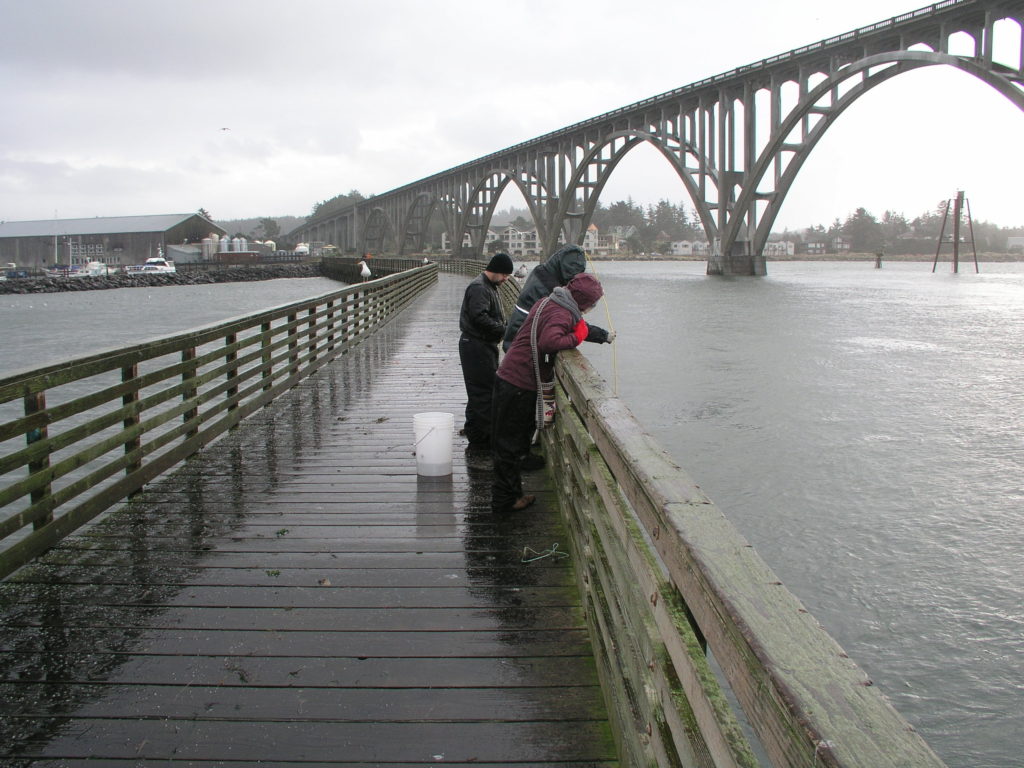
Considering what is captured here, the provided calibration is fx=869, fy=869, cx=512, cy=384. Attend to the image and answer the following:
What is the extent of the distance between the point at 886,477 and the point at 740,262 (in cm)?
4431

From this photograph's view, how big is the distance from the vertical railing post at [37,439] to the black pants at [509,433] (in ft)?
7.76

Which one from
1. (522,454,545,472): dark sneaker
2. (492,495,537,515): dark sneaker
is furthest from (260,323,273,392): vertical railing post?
(492,495,537,515): dark sneaker

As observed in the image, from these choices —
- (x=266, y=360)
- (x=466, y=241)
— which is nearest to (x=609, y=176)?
(x=266, y=360)

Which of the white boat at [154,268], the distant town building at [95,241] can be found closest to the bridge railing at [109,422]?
the white boat at [154,268]

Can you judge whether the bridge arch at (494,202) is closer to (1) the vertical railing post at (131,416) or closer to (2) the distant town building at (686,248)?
(1) the vertical railing post at (131,416)

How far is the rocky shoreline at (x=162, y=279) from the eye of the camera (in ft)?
206

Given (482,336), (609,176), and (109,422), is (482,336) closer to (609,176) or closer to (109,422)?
(109,422)

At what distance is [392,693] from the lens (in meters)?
3.12

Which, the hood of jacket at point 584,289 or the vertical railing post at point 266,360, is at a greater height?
the hood of jacket at point 584,289

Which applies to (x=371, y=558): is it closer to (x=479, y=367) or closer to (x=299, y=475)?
(x=299, y=475)

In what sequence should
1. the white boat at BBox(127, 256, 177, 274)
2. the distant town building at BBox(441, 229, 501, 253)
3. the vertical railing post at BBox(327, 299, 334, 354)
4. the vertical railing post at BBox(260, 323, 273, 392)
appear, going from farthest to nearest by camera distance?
the distant town building at BBox(441, 229, 501, 253), the white boat at BBox(127, 256, 177, 274), the vertical railing post at BBox(327, 299, 334, 354), the vertical railing post at BBox(260, 323, 273, 392)

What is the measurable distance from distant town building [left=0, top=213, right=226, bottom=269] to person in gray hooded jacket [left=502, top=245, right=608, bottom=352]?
94.6 metres

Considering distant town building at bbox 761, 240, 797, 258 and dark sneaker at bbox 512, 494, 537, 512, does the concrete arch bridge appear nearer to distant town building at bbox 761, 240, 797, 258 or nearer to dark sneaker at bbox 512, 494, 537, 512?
dark sneaker at bbox 512, 494, 537, 512

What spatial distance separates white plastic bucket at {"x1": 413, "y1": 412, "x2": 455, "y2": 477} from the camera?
6008 mm
